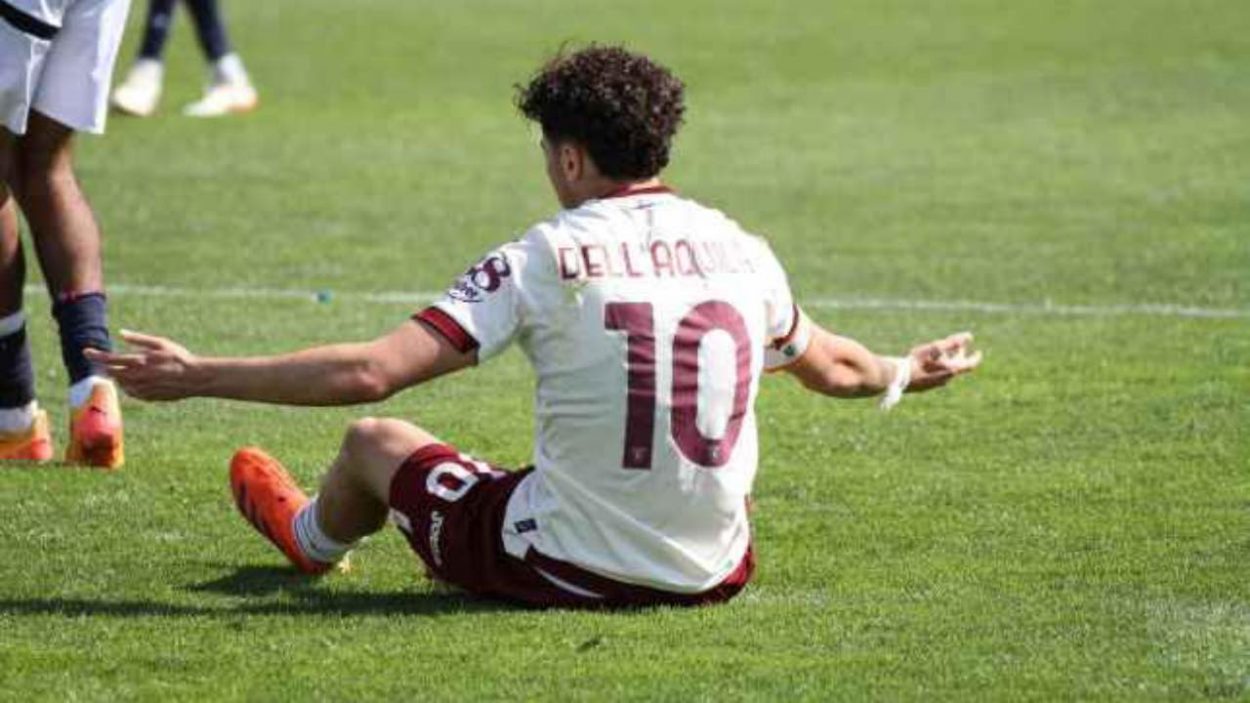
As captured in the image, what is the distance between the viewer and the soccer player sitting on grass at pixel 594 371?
6.05m

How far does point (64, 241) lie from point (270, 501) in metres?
1.77

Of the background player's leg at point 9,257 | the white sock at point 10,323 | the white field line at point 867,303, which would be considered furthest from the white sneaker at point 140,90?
the white sock at point 10,323

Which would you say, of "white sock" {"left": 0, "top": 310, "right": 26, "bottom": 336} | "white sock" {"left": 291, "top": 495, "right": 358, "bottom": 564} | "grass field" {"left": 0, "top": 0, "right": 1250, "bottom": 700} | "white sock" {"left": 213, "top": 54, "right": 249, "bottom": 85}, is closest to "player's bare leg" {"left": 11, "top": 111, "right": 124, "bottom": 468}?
"white sock" {"left": 0, "top": 310, "right": 26, "bottom": 336}

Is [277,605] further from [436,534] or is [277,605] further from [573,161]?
[573,161]

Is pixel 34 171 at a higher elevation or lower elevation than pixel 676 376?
lower

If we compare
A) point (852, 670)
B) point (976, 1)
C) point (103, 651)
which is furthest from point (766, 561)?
point (976, 1)

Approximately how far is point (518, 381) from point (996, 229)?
4.15 metres

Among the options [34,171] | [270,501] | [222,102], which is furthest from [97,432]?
[222,102]

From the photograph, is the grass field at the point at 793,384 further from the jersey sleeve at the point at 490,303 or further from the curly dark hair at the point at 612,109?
the curly dark hair at the point at 612,109

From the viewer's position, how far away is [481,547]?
20.9 feet

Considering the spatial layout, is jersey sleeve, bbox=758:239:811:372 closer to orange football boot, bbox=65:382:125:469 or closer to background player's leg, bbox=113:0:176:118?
orange football boot, bbox=65:382:125:469

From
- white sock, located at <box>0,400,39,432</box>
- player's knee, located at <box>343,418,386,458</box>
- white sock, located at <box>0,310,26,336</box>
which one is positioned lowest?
white sock, located at <box>0,400,39,432</box>

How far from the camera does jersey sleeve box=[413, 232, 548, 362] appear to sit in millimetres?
6059

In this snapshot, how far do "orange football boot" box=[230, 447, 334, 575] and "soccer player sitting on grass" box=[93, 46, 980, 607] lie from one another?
1.46 ft
